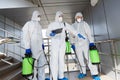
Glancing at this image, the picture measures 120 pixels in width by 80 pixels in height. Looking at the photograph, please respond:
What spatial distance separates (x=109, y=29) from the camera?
9.41 feet

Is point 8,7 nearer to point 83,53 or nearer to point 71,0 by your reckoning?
point 71,0

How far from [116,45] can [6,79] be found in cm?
217

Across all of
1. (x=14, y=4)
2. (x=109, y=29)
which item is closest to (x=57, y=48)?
(x=109, y=29)

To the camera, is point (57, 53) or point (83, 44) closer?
point (57, 53)

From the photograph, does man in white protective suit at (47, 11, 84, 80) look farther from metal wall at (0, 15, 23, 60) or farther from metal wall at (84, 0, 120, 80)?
metal wall at (0, 15, 23, 60)

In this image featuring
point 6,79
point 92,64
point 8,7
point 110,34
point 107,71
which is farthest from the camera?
point 8,7

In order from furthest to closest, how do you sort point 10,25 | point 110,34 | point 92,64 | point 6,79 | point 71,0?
1. point 10,25
2. point 71,0
3. point 110,34
4. point 92,64
5. point 6,79

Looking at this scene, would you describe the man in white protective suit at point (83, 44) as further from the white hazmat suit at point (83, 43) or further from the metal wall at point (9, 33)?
the metal wall at point (9, 33)

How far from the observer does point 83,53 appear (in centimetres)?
289

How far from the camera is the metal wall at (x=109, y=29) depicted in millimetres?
2496

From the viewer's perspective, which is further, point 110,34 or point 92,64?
point 110,34

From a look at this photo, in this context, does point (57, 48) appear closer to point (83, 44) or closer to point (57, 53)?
point (57, 53)

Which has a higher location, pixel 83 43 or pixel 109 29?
pixel 109 29

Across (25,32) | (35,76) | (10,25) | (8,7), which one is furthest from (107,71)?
(10,25)
